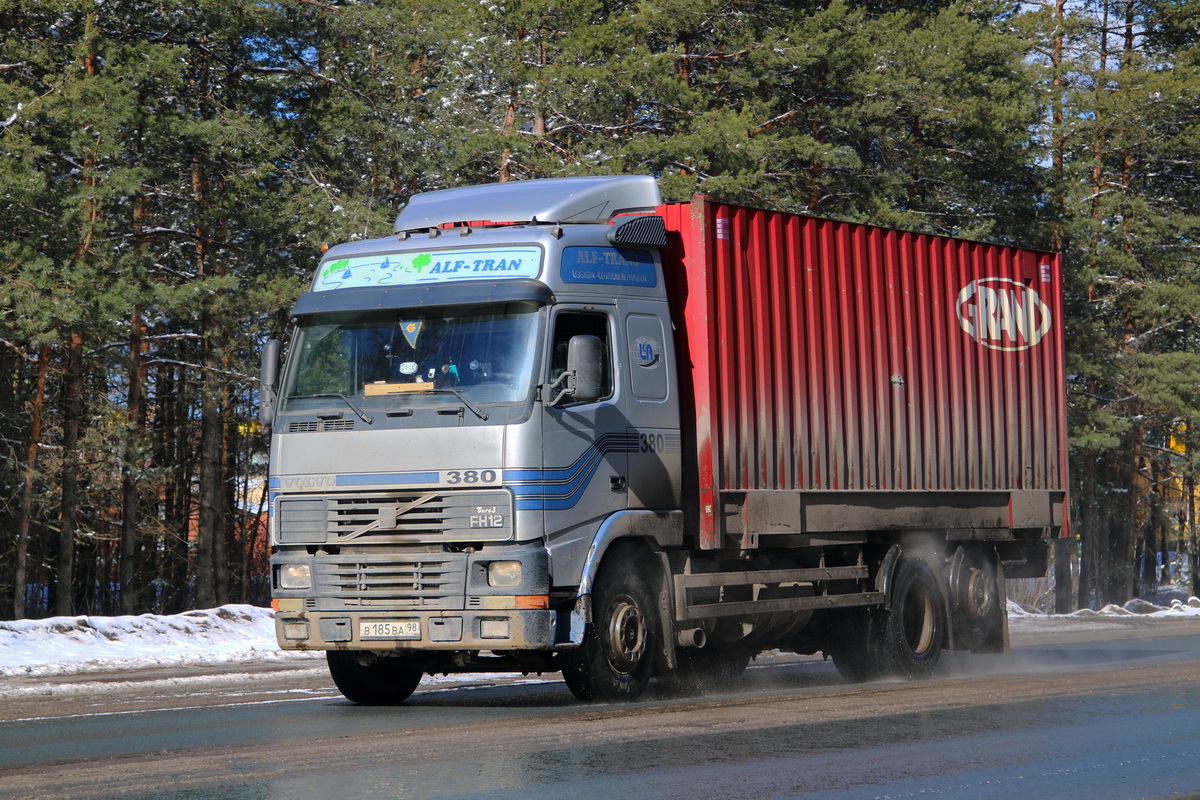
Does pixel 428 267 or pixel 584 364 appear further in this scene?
pixel 428 267

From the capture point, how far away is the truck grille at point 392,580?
1016cm

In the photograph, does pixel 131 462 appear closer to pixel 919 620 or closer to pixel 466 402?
pixel 919 620

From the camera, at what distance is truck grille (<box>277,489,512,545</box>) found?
10.1 meters

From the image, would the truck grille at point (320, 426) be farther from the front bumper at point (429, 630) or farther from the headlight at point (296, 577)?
the front bumper at point (429, 630)

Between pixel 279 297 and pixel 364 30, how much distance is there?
581 cm

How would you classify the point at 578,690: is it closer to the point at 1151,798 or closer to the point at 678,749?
the point at 678,749

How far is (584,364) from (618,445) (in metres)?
0.88

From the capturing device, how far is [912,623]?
1412cm

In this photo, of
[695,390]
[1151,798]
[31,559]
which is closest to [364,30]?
[31,559]

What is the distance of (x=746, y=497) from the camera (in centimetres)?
1184

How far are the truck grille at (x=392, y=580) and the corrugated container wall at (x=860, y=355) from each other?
235 cm

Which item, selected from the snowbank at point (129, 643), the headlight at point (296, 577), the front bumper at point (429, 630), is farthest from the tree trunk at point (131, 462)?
the front bumper at point (429, 630)

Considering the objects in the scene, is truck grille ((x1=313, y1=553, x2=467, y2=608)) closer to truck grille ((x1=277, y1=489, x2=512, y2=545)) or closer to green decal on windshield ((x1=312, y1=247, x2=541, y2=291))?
truck grille ((x1=277, y1=489, x2=512, y2=545))

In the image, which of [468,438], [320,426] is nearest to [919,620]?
[468,438]
